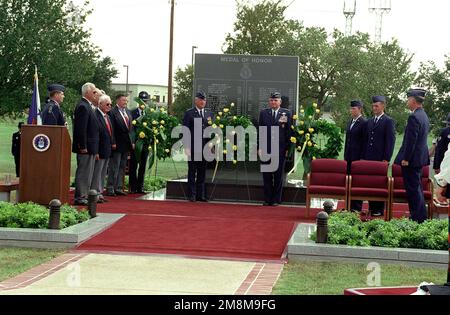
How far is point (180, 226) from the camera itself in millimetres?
11250

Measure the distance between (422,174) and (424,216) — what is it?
112 centimetres

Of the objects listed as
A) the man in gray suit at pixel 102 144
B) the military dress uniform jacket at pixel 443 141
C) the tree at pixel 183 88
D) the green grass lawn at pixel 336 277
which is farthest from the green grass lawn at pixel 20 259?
the tree at pixel 183 88

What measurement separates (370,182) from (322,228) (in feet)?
11.0

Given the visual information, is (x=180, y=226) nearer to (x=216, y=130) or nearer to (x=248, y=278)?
(x=248, y=278)

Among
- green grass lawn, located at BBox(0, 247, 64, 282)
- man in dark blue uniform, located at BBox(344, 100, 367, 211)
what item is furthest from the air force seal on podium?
man in dark blue uniform, located at BBox(344, 100, 367, 211)

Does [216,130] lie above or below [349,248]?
above

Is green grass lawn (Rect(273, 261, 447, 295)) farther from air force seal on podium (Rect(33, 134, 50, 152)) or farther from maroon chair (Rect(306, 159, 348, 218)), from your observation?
air force seal on podium (Rect(33, 134, 50, 152))

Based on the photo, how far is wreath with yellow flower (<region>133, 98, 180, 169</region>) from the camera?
1541cm

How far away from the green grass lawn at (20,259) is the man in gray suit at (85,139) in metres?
3.58

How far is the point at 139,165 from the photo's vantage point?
1605cm

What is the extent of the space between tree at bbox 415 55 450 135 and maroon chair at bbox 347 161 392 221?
19.1 metres

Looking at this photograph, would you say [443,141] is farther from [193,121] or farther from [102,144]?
[102,144]
